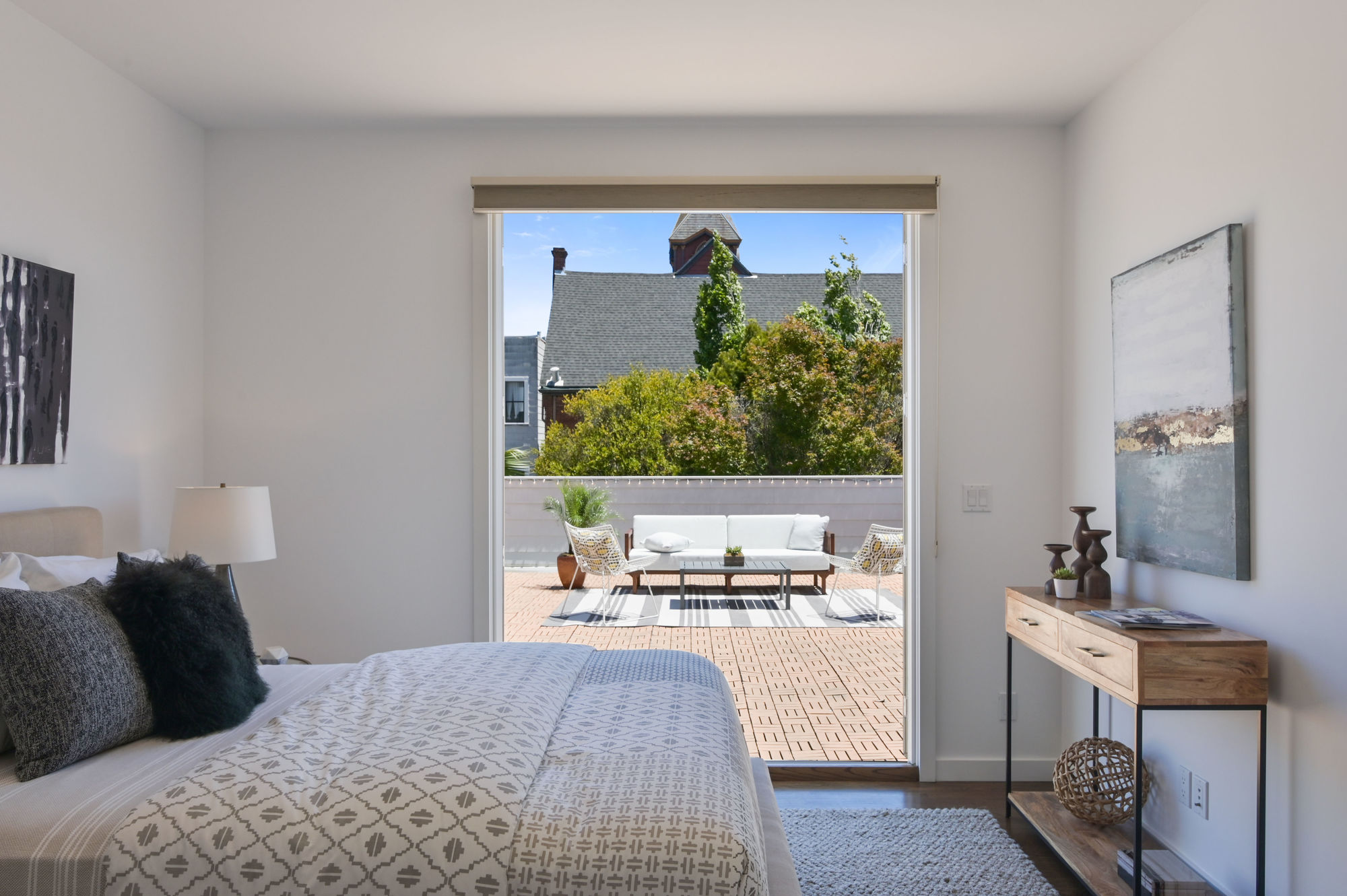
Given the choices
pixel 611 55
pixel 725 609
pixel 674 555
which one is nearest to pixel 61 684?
pixel 611 55

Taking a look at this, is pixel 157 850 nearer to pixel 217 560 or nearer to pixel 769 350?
pixel 217 560

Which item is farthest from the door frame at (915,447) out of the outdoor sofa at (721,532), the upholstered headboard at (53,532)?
the outdoor sofa at (721,532)

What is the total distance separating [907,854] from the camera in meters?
2.87

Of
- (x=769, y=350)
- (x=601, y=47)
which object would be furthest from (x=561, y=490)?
→ (x=601, y=47)

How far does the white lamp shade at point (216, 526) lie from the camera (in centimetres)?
297

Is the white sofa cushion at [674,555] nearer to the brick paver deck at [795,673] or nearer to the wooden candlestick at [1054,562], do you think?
the brick paver deck at [795,673]

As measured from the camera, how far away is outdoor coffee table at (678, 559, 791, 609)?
6992 mm

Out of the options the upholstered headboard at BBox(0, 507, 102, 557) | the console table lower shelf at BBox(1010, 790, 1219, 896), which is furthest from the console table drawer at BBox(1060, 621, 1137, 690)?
the upholstered headboard at BBox(0, 507, 102, 557)

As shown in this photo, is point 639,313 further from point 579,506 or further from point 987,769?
point 987,769

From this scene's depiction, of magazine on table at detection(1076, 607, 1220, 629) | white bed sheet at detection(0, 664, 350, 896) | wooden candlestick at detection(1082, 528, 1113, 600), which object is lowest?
white bed sheet at detection(0, 664, 350, 896)

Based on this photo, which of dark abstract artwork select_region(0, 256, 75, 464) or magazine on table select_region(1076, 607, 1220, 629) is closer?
magazine on table select_region(1076, 607, 1220, 629)

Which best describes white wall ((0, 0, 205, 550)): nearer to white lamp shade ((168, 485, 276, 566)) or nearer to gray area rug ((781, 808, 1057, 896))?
white lamp shade ((168, 485, 276, 566))

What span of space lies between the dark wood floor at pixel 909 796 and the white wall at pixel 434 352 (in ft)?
0.33

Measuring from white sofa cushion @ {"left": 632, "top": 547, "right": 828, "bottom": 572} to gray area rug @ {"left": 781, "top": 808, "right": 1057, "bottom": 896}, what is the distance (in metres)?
3.98
